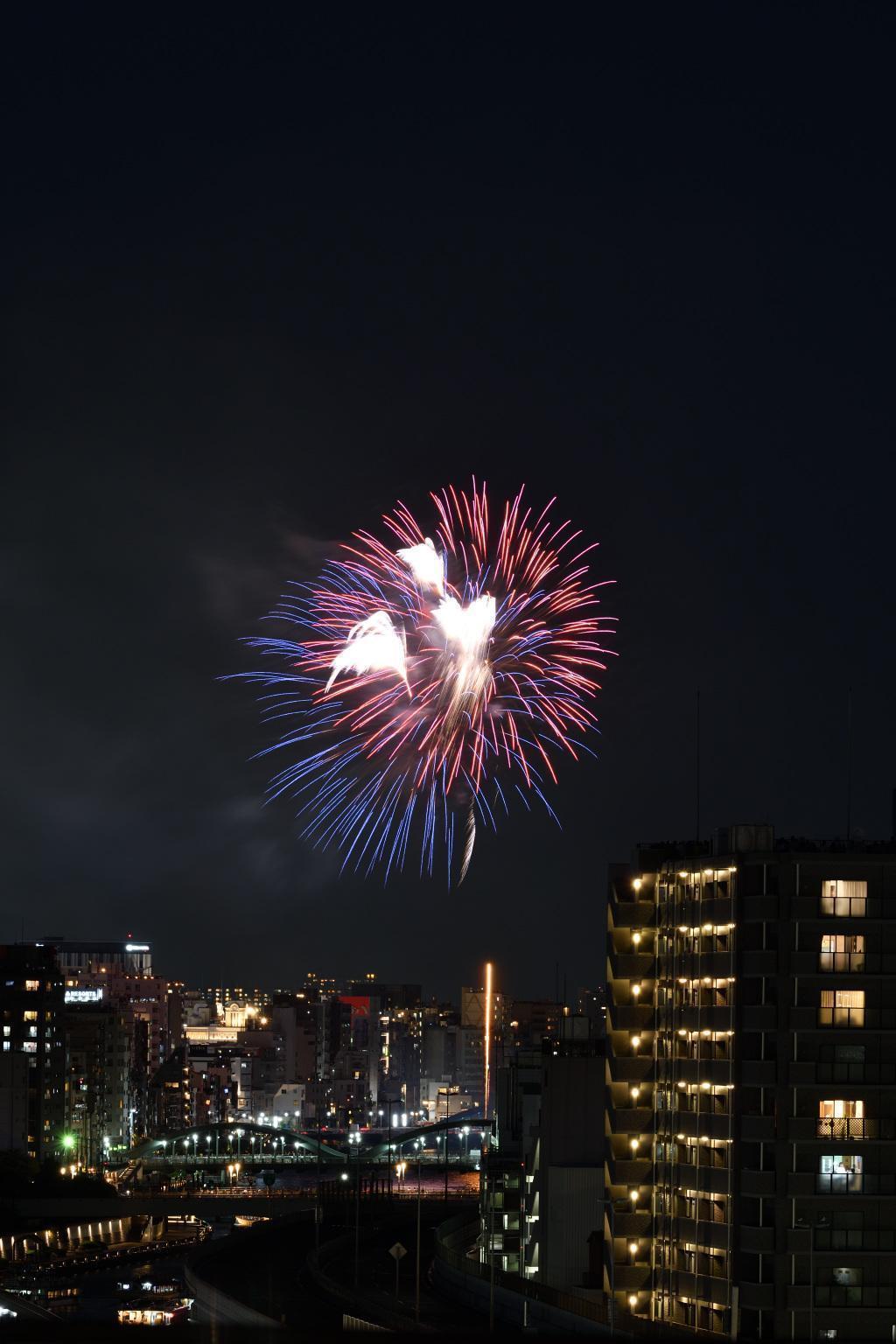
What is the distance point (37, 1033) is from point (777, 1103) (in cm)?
8869

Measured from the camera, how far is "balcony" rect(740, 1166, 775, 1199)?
4075 centimetres

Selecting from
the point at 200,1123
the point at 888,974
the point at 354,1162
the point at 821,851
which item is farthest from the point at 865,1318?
the point at 200,1123

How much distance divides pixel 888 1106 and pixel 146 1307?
3717cm

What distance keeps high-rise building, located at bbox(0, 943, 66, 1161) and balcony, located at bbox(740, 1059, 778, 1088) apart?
253 ft

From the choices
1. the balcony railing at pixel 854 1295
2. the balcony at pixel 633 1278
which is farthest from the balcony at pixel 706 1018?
the balcony at pixel 633 1278

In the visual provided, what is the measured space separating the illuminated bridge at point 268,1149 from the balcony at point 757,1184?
82.5m

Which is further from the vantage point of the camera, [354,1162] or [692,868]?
[354,1162]

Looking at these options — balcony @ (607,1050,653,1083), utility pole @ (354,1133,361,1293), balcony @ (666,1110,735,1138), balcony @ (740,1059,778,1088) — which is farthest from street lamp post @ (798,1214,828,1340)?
utility pole @ (354,1133,361,1293)

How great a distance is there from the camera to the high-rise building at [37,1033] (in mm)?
114281

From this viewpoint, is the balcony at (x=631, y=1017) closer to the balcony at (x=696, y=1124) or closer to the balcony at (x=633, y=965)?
the balcony at (x=633, y=965)

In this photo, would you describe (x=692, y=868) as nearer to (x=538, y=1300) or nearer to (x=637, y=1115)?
Answer: (x=637, y=1115)

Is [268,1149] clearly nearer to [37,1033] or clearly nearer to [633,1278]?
[37,1033]

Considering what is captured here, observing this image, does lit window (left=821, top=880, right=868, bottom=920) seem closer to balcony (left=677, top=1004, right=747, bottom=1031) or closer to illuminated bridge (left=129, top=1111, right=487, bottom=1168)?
balcony (left=677, top=1004, right=747, bottom=1031)

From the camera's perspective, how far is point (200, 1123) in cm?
17038
